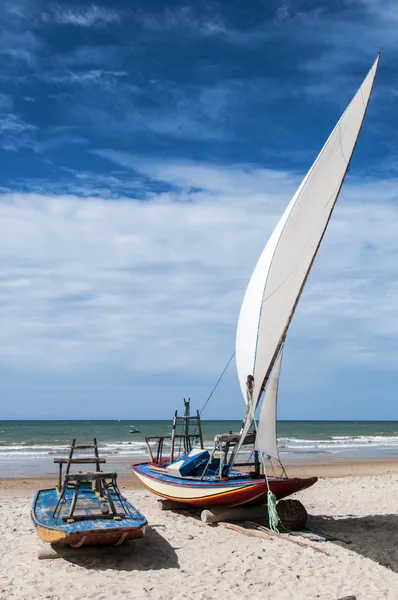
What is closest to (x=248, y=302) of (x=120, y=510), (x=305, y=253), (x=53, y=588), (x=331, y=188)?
(x=305, y=253)

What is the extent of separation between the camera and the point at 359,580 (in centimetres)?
848

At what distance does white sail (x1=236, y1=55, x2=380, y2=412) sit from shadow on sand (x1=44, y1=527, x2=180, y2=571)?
301 cm

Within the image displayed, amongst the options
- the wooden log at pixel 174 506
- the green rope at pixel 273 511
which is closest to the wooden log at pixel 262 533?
the green rope at pixel 273 511

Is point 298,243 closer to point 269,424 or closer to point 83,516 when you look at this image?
point 269,424

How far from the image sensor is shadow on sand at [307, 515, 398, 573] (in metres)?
9.81

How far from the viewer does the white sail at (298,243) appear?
37.0ft

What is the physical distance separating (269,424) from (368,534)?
2755mm

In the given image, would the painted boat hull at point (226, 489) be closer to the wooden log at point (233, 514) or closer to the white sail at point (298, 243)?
the wooden log at point (233, 514)

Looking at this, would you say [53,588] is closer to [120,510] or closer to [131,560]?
[131,560]

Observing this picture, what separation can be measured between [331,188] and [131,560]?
753 cm

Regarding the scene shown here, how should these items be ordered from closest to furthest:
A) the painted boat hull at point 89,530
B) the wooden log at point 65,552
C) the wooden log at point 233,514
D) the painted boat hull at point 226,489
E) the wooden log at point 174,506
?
the painted boat hull at point 89,530 < the wooden log at point 65,552 < the painted boat hull at point 226,489 < the wooden log at point 233,514 < the wooden log at point 174,506

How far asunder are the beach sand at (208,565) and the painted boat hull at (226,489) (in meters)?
Answer: 0.52

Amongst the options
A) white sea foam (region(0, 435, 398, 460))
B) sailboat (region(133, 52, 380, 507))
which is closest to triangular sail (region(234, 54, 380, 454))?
sailboat (region(133, 52, 380, 507))

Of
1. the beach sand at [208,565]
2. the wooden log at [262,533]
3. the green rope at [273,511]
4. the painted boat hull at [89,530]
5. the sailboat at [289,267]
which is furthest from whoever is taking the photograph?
the sailboat at [289,267]
